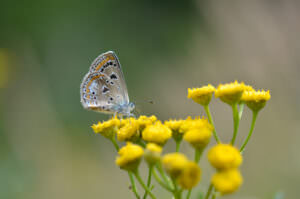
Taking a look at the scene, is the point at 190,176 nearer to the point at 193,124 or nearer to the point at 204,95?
the point at 193,124

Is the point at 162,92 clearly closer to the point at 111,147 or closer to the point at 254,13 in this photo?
the point at 111,147

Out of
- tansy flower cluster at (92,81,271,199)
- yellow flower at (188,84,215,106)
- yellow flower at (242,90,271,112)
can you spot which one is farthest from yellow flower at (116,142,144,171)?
yellow flower at (242,90,271,112)

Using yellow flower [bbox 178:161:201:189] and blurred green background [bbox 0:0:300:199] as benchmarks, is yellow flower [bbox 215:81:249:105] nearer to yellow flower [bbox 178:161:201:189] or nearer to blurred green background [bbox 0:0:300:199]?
yellow flower [bbox 178:161:201:189]

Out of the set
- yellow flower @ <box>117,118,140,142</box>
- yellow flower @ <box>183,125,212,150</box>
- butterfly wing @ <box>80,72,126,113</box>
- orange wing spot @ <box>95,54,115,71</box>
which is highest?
orange wing spot @ <box>95,54,115,71</box>

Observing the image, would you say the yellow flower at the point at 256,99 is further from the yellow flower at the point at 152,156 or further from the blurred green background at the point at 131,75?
the blurred green background at the point at 131,75

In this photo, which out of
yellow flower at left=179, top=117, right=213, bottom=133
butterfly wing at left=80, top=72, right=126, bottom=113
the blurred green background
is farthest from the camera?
the blurred green background

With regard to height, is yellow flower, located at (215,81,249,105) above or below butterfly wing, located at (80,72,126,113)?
below

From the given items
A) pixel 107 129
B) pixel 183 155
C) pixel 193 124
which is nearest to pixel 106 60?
pixel 107 129
